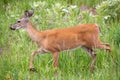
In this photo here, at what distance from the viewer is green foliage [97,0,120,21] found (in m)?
9.12

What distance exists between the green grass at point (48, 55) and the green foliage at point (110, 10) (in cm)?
16

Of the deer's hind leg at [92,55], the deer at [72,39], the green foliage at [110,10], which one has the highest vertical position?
the green foliage at [110,10]

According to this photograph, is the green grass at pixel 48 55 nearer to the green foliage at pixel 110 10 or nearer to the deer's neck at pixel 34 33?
the green foliage at pixel 110 10

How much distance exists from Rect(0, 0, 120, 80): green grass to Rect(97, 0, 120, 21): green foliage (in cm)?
16

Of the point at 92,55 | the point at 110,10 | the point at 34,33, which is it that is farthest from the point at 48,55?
the point at 110,10

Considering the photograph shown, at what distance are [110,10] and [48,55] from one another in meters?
1.91

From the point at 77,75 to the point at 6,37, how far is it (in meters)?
2.34

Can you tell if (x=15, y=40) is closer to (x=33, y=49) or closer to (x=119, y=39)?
(x=33, y=49)

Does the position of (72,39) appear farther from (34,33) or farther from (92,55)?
(34,33)

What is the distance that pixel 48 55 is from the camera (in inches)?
313

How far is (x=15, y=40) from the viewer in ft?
29.4

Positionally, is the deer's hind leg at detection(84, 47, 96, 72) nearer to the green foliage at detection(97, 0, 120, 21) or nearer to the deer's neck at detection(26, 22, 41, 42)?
the deer's neck at detection(26, 22, 41, 42)

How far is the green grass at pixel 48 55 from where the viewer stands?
690 centimetres

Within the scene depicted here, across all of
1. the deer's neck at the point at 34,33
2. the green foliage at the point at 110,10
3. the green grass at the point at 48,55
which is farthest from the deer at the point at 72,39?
the green foliage at the point at 110,10
